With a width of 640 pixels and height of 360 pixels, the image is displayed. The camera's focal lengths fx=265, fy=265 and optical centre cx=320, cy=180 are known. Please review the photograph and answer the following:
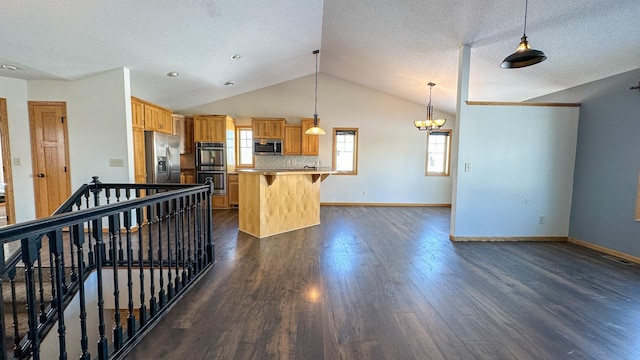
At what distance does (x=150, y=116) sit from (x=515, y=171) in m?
6.50

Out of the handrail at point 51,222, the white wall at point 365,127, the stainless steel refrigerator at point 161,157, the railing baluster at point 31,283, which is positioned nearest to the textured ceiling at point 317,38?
the stainless steel refrigerator at point 161,157

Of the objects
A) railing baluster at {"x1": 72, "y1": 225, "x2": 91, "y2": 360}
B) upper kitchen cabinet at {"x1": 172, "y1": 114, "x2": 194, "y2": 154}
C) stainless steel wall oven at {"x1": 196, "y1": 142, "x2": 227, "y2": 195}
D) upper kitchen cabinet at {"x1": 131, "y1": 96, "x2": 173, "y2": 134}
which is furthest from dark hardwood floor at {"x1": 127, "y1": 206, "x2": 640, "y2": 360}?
upper kitchen cabinet at {"x1": 172, "y1": 114, "x2": 194, "y2": 154}

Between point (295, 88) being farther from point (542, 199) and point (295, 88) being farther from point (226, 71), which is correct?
point (542, 199)

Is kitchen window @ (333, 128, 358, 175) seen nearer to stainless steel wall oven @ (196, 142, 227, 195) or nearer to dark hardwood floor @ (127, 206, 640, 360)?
stainless steel wall oven @ (196, 142, 227, 195)

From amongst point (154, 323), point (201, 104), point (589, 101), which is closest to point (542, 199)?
point (589, 101)

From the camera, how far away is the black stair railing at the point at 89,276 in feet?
4.15

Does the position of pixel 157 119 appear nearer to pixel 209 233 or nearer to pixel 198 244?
pixel 209 233

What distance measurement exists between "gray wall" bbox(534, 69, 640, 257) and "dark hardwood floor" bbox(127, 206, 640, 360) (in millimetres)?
377

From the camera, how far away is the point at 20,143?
4.19 m

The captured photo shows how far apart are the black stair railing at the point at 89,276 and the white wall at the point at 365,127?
4.06 m

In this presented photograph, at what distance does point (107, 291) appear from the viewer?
3.22 meters

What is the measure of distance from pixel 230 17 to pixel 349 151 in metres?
4.43

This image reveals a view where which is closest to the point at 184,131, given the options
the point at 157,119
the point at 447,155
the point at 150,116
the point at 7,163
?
the point at 157,119

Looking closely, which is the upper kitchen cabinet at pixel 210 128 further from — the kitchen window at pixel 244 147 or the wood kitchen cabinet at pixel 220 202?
the wood kitchen cabinet at pixel 220 202
